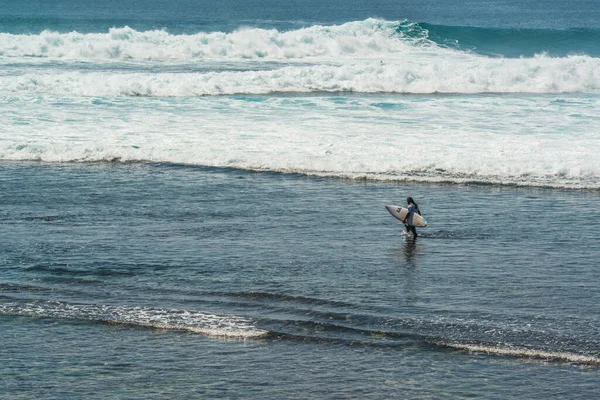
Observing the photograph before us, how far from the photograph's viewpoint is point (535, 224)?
20328mm

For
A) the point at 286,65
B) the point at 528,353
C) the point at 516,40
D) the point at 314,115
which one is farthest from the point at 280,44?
the point at 528,353

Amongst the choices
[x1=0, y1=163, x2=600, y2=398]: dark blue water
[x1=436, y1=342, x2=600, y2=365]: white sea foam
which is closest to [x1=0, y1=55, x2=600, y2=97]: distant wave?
[x1=0, y1=163, x2=600, y2=398]: dark blue water

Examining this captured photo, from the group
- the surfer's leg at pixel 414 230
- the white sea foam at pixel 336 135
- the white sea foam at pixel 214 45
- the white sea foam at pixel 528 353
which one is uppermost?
the white sea foam at pixel 214 45

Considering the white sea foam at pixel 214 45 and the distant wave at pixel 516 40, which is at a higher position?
the distant wave at pixel 516 40

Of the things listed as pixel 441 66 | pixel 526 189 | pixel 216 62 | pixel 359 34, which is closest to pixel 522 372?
pixel 526 189

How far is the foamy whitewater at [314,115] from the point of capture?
26.8m

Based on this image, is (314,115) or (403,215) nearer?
(403,215)

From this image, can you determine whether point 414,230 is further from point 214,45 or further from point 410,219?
point 214,45

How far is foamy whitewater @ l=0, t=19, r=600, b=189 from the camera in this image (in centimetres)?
Answer: 2683

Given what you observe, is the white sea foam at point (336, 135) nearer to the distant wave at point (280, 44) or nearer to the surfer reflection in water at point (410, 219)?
the surfer reflection in water at point (410, 219)

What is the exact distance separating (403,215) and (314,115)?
14.5 meters

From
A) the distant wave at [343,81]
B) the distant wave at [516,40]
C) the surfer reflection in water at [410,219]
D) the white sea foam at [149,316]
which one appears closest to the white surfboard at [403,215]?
the surfer reflection in water at [410,219]

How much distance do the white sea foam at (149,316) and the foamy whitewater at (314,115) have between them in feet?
37.9

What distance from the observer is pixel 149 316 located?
1497 centimetres
